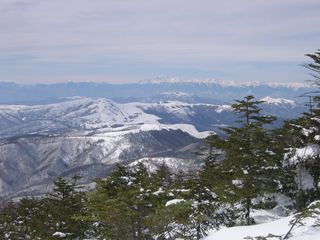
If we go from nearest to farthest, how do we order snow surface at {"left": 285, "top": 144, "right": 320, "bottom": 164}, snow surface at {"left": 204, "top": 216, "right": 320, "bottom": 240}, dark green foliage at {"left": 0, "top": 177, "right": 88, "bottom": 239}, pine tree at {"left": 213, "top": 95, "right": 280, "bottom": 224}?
1. snow surface at {"left": 204, "top": 216, "right": 320, "bottom": 240}
2. snow surface at {"left": 285, "top": 144, "right": 320, "bottom": 164}
3. pine tree at {"left": 213, "top": 95, "right": 280, "bottom": 224}
4. dark green foliage at {"left": 0, "top": 177, "right": 88, "bottom": 239}

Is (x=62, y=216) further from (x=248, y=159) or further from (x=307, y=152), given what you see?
(x=307, y=152)

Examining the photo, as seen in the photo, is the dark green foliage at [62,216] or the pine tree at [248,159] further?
the dark green foliage at [62,216]

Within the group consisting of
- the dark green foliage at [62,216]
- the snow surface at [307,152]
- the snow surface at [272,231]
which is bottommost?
the dark green foliage at [62,216]

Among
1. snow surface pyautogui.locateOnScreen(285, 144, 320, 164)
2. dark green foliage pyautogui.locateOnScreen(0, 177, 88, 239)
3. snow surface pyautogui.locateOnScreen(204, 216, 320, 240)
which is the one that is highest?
snow surface pyautogui.locateOnScreen(285, 144, 320, 164)

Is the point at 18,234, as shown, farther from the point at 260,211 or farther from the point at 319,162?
the point at 319,162

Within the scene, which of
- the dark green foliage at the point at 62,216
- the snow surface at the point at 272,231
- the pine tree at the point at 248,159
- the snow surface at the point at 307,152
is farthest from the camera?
the dark green foliage at the point at 62,216

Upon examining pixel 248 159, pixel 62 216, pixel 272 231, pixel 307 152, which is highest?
pixel 307 152

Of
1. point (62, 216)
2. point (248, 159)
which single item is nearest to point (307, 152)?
point (248, 159)

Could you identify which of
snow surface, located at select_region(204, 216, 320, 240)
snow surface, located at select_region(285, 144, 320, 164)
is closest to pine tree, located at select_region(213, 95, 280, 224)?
snow surface, located at select_region(285, 144, 320, 164)

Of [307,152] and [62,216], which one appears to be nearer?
[307,152]

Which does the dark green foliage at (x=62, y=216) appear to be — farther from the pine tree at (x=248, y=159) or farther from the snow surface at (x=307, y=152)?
the snow surface at (x=307, y=152)

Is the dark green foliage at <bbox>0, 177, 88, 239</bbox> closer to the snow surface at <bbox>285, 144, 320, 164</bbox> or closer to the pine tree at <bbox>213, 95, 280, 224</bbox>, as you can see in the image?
the pine tree at <bbox>213, 95, 280, 224</bbox>

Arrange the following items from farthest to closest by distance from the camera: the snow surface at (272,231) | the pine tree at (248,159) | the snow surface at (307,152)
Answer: the pine tree at (248,159), the snow surface at (307,152), the snow surface at (272,231)

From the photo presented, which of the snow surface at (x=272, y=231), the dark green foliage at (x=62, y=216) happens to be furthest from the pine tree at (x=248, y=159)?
the dark green foliage at (x=62, y=216)
